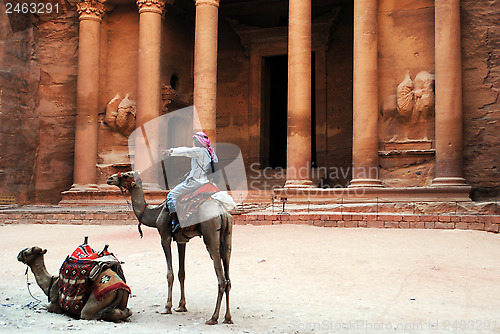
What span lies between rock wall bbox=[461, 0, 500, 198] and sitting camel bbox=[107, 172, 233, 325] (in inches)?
471

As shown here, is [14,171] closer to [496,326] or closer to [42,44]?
[42,44]

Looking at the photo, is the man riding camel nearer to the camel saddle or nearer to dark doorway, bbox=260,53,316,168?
the camel saddle

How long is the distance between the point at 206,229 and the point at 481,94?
1287cm

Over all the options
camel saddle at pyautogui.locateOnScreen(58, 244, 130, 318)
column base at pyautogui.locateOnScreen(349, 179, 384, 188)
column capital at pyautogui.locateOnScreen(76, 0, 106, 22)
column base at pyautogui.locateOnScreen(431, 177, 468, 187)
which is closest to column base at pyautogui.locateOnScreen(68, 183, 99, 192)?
column capital at pyautogui.locateOnScreen(76, 0, 106, 22)

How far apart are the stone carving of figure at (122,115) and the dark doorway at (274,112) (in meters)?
5.86

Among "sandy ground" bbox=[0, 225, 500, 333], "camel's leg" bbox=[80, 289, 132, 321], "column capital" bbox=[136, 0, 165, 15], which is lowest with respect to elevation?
"sandy ground" bbox=[0, 225, 500, 333]

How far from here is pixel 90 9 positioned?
20500 mm

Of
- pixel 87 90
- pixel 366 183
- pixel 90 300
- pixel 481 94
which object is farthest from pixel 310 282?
pixel 87 90

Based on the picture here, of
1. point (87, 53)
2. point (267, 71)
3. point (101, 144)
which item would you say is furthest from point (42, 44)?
point (267, 71)

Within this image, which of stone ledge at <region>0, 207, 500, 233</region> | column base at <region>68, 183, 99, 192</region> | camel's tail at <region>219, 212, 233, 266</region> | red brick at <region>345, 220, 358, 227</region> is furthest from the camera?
column base at <region>68, 183, 99, 192</region>

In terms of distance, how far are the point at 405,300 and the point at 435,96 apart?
10.2 m

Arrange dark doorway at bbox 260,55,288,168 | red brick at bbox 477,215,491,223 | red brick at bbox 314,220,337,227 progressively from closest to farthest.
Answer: red brick at bbox 477,215,491,223 < red brick at bbox 314,220,337,227 < dark doorway at bbox 260,55,288,168

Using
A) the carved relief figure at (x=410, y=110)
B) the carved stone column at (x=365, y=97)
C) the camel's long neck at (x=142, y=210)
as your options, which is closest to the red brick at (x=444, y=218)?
the carved stone column at (x=365, y=97)

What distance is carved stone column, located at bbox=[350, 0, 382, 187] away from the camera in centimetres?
1625
